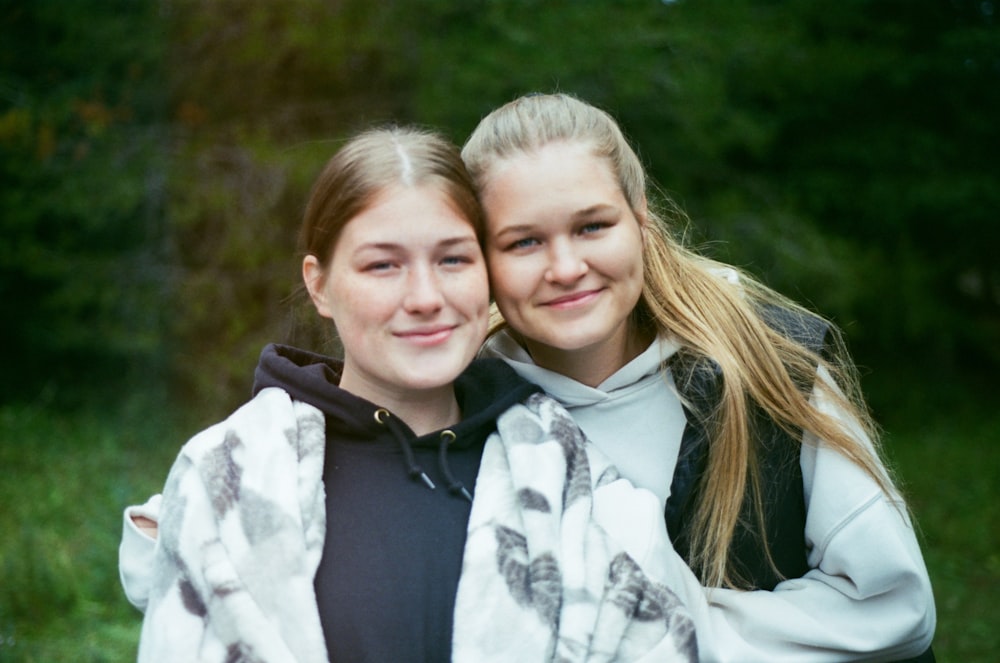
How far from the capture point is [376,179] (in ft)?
6.71

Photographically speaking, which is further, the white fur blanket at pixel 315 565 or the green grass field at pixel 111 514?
the green grass field at pixel 111 514

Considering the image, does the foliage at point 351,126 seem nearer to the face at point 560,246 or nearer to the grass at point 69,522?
the grass at point 69,522

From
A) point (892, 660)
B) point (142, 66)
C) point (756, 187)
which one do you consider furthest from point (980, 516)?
point (142, 66)

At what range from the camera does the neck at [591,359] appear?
247 cm

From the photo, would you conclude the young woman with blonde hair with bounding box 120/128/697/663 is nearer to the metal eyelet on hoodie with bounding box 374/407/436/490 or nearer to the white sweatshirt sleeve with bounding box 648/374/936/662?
the metal eyelet on hoodie with bounding box 374/407/436/490

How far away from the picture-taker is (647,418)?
2398 mm

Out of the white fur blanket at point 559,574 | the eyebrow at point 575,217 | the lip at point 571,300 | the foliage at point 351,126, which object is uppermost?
the eyebrow at point 575,217

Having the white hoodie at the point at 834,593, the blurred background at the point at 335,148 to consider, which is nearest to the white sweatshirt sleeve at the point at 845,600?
the white hoodie at the point at 834,593

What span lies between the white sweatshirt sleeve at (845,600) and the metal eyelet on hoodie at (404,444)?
1.81ft

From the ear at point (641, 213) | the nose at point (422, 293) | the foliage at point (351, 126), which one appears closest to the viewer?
the nose at point (422, 293)

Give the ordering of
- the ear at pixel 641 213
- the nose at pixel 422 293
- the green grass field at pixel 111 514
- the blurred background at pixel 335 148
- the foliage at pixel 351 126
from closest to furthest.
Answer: the nose at pixel 422 293 → the ear at pixel 641 213 → the green grass field at pixel 111 514 → the blurred background at pixel 335 148 → the foliage at pixel 351 126

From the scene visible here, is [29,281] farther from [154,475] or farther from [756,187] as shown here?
[756,187]

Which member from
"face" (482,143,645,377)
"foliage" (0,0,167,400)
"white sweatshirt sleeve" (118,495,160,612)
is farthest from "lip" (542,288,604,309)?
"foliage" (0,0,167,400)

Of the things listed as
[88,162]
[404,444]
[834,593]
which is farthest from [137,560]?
[88,162]
